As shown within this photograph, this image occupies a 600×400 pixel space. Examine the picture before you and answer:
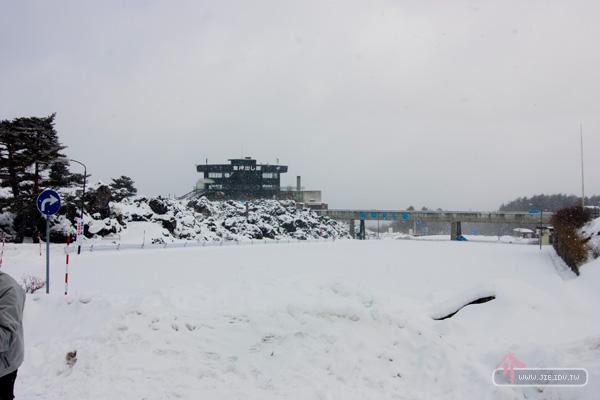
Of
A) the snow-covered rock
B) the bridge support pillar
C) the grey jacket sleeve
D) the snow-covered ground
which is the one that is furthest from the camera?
the bridge support pillar

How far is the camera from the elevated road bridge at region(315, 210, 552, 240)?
207 ft

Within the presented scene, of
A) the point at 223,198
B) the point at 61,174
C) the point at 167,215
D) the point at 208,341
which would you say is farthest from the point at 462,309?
the point at 223,198

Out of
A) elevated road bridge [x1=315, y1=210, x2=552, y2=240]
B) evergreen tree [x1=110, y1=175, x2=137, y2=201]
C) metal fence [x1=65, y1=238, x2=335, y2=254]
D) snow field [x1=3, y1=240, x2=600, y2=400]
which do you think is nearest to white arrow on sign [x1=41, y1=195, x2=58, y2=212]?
snow field [x1=3, y1=240, x2=600, y2=400]

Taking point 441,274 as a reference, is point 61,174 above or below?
above

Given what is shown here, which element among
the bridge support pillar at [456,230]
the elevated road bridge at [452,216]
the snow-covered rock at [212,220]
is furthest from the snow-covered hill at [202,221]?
the bridge support pillar at [456,230]

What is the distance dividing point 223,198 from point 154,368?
6708cm

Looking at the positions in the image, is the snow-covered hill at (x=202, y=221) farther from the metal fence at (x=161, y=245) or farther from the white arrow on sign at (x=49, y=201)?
the white arrow on sign at (x=49, y=201)

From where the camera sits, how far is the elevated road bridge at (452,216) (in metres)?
63.1

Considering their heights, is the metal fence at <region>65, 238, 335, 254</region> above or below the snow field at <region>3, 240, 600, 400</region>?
below

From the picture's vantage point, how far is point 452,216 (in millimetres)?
67625

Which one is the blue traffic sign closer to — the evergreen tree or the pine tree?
the pine tree

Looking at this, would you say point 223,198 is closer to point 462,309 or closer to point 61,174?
point 61,174

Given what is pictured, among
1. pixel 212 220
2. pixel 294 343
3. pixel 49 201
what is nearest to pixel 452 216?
pixel 212 220

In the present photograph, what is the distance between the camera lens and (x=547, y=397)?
4.23m
